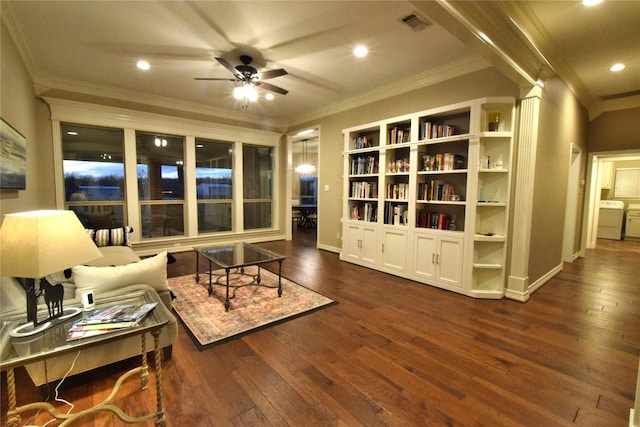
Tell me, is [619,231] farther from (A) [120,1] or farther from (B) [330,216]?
(A) [120,1]

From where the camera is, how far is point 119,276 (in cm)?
201

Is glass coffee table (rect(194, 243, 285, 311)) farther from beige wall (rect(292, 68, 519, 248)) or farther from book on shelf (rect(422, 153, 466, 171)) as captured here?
book on shelf (rect(422, 153, 466, 171))

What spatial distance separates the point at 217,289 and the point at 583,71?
5521mm

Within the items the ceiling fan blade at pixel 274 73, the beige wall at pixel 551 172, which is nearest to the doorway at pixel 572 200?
the beige wall at pixel 551 172

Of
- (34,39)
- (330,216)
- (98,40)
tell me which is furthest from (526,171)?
(34,39)

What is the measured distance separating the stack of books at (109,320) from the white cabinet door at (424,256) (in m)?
3.16

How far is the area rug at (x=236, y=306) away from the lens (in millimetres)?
2520

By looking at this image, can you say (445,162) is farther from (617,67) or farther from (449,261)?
(617,67)

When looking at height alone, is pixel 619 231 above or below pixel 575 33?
below

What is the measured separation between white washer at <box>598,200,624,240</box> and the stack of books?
408 inches

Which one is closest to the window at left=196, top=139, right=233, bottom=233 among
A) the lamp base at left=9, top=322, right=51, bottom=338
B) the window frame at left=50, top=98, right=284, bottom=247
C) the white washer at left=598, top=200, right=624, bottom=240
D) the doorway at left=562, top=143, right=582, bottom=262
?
the window frame at left=50, top=98, right=284, bottom=247

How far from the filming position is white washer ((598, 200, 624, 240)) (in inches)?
290

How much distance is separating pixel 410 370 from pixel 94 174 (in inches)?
220

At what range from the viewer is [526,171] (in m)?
3.22
